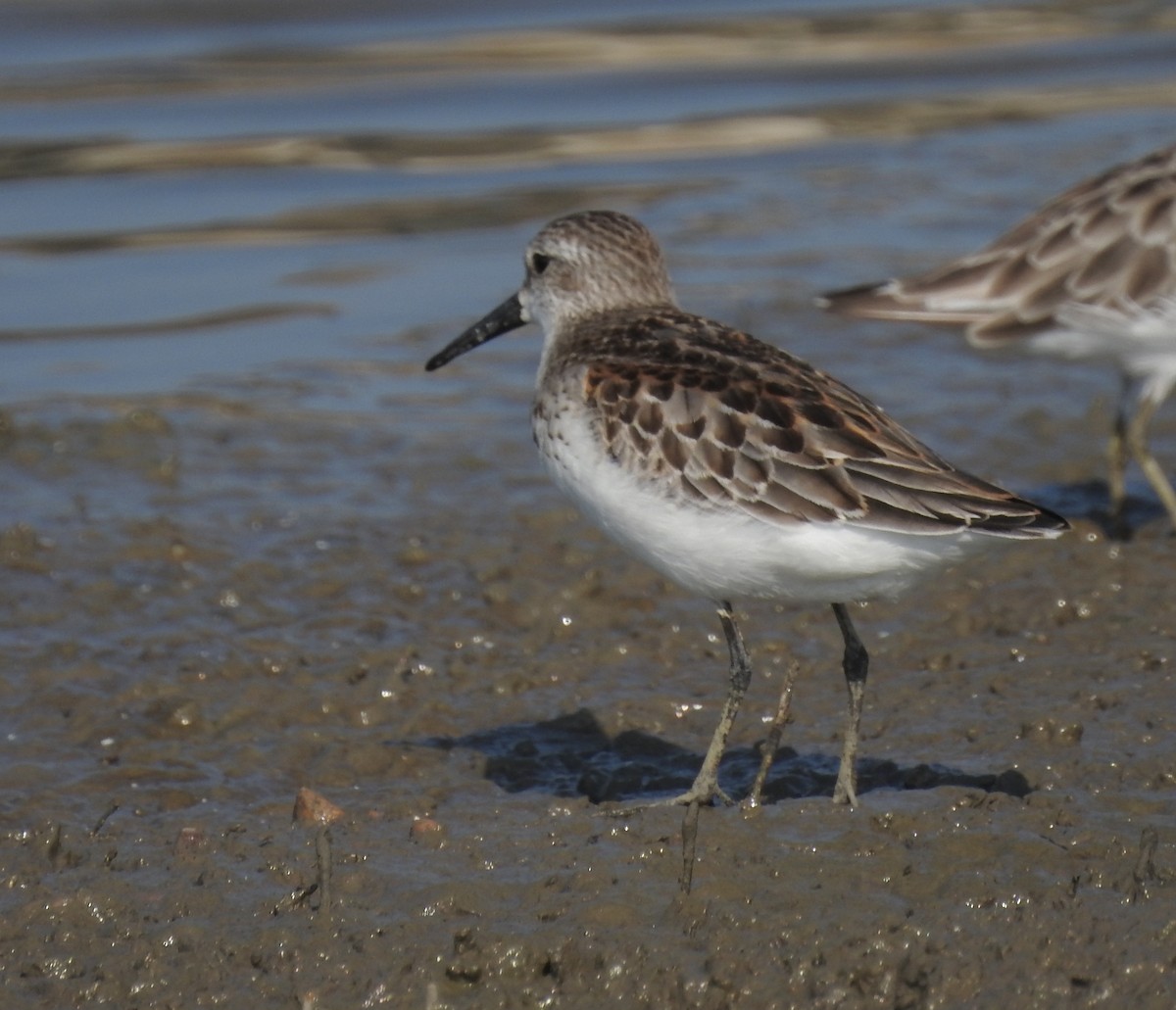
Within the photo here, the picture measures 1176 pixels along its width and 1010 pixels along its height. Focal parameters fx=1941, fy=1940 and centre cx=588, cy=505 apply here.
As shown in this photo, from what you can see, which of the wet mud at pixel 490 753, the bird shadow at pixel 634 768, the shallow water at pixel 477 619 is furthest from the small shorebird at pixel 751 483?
the shallow water at pixel 477 619

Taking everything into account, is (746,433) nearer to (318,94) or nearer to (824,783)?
(824,783)

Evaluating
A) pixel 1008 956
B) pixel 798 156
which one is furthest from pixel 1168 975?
pixel 798 156

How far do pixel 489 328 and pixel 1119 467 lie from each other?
9.46 ft

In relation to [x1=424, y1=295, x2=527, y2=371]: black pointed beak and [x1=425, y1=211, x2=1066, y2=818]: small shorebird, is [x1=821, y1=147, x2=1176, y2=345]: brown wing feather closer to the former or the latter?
[x1=424, y1=295, x2=527, y2=371]: black pointed beak

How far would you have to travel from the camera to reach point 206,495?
805 cm

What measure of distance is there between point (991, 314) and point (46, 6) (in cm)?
1111

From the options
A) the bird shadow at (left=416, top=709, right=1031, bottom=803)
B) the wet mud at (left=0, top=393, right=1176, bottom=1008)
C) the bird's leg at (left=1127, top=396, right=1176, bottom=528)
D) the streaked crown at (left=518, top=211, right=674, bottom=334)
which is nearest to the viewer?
the wet mud at (left=0, top=393, right=1176, bottom=1008)

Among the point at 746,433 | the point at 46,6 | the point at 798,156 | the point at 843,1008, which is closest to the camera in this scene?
the point at 843,1008

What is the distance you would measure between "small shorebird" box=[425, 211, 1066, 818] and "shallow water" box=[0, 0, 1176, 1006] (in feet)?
1.92

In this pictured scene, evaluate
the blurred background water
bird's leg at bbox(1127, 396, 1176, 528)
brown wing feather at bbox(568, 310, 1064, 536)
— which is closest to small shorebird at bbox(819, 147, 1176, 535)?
bird's leg at bbox(1127, 396, 1176, 528)

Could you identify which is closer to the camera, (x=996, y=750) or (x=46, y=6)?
(x=996, y=750)

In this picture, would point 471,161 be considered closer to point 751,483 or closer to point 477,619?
point 477,619

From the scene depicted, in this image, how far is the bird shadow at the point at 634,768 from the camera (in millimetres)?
5570

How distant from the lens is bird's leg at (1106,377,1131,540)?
7.94m
